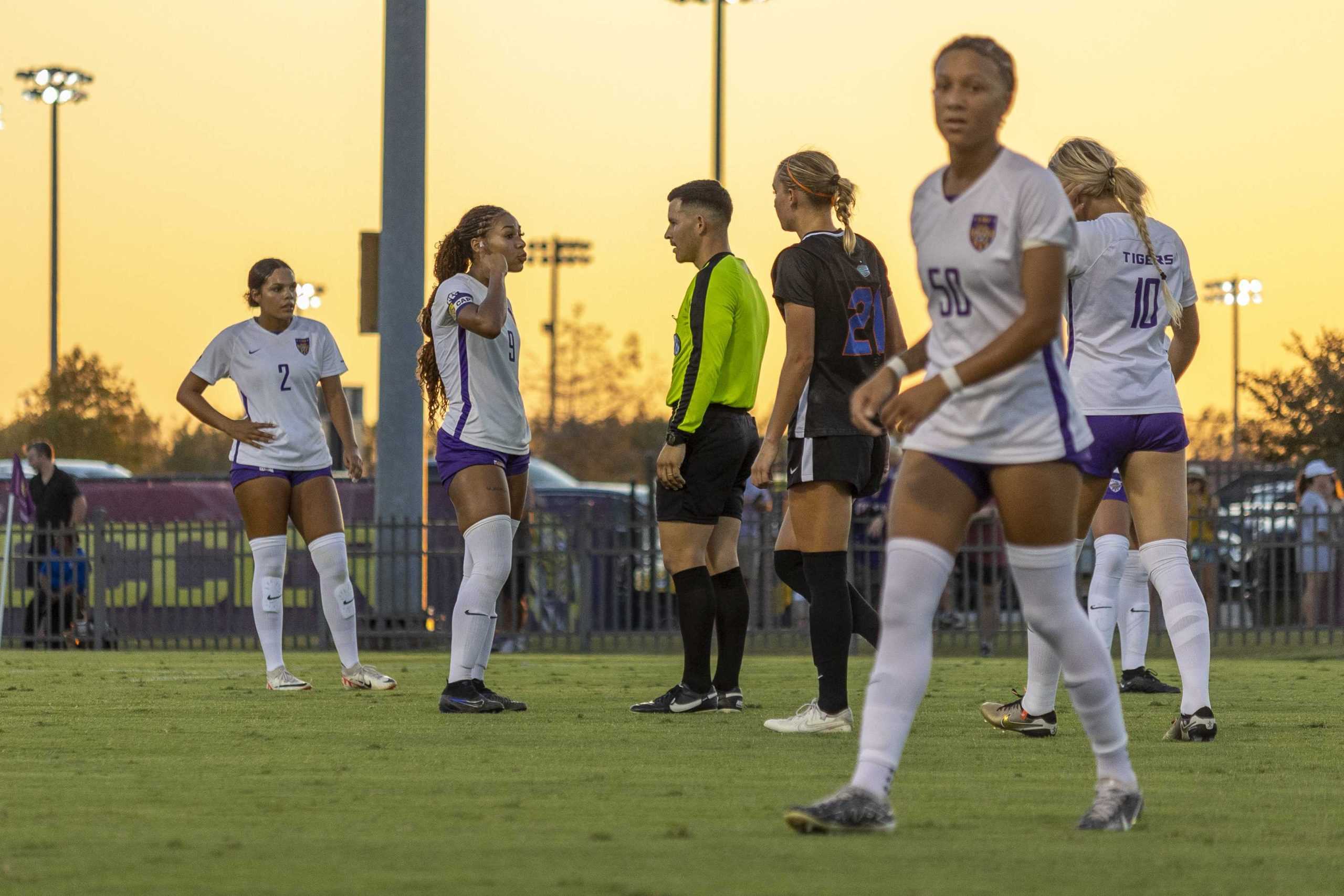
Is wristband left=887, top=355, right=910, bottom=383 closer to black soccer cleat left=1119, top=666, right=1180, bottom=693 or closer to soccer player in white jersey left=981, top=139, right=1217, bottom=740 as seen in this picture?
soccer player in white jersey left=981, top=139, right=1217, bottom=740

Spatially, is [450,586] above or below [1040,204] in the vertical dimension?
below

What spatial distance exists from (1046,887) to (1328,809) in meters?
1.65

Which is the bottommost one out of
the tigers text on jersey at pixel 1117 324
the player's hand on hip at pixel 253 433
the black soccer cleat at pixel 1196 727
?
the black soccer cleat at pixel 1196 727

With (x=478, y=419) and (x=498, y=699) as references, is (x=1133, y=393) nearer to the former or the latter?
(x=478, y=419)

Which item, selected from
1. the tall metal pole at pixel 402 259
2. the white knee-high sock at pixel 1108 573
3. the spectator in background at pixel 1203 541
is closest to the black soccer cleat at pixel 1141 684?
the white knee-high sock at pixel 1108 573

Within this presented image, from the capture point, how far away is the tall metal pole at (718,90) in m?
32.7

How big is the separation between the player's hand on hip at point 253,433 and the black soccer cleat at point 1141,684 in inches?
174

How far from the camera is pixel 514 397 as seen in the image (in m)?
8.41

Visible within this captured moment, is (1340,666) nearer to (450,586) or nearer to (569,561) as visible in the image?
(569,561)

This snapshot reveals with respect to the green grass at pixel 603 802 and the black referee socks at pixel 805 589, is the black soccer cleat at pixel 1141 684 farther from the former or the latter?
the black referee socks at pixel 805 589

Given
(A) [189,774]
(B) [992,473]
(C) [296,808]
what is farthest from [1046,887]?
(A) [189,774]

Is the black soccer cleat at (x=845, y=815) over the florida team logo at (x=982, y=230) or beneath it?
beneath

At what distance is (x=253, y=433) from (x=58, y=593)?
9.66m

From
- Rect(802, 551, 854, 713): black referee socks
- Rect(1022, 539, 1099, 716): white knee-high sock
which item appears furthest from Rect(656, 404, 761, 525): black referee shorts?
Rect(1022, 539, 1099, 716): white knee-high sock
